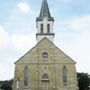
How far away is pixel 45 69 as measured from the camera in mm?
50375

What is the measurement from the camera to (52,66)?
50.6 meters

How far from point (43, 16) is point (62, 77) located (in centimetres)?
1278

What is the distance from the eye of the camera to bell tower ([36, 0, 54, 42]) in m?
54.1

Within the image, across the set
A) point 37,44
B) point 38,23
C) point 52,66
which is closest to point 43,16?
point 38,23

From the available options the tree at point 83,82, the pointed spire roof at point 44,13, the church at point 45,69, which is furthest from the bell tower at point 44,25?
the tree at point 83,82

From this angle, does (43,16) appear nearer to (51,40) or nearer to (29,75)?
(51,40)

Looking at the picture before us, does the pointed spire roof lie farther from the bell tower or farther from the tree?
the tree

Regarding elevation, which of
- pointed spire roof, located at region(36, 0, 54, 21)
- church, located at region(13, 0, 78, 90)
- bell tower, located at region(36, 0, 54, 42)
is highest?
pointed spire roof, located at region(36, 0, 54, 21)

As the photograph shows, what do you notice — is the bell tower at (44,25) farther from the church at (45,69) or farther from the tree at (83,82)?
the tree at (83,82)

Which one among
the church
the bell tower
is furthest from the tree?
the church

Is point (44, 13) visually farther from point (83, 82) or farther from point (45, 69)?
point (83, 82)

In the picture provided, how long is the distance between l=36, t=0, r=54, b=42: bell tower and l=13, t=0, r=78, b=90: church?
5.16ft

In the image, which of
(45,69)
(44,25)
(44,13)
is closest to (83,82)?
(44,25)

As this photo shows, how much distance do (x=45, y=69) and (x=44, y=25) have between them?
9.12 meters
